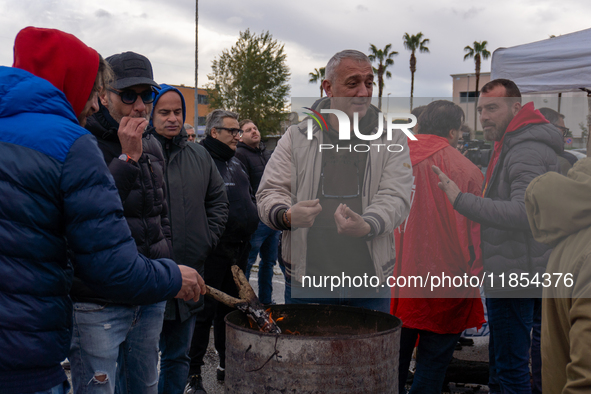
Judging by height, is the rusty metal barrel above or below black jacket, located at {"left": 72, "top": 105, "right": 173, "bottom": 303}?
below

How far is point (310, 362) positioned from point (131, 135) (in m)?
1.25

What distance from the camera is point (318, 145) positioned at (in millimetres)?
2545

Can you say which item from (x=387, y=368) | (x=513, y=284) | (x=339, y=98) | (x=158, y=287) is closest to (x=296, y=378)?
(x=387, y=368)

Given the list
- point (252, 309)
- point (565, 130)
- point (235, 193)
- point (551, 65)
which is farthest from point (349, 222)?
point (565, 130)

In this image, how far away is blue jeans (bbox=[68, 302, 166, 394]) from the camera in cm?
215

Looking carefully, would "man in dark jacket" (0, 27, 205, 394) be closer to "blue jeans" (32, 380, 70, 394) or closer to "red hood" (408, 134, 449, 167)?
"blue jeans" (32, 380, 70, 394)

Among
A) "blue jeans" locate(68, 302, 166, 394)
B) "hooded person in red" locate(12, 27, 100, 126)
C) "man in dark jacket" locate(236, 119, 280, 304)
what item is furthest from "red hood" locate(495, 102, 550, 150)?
"man in dark jacket" locate(236, 119, 280, 304)

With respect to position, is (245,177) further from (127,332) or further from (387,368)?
(387,368)

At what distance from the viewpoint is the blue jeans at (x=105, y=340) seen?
2.15 metres

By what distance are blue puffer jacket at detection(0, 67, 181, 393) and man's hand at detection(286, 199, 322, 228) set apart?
86 cm

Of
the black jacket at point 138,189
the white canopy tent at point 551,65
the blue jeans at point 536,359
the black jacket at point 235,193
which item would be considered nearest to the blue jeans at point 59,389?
the black jacket at point 138,189

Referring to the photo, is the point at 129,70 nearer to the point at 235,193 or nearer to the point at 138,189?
the point at 138,189

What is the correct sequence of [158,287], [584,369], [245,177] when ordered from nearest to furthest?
[584,369], [158,287], [245,177]

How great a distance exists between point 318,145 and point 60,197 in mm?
1349
